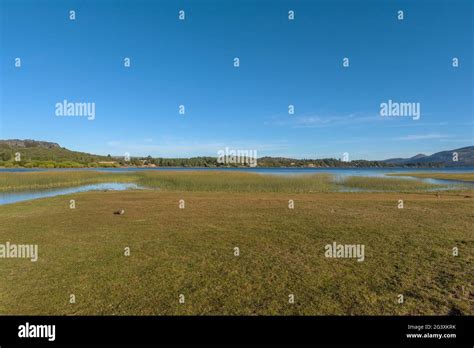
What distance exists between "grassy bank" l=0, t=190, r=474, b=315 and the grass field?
0.11ft

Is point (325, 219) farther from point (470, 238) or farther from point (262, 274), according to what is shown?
point (262, 274)

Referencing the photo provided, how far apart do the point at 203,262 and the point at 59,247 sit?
668cm

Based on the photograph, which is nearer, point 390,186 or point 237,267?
point 237,267

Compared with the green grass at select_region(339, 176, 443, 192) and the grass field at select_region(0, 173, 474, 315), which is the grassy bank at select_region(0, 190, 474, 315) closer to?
the grass field at select_region(0, 173, 474, 315)

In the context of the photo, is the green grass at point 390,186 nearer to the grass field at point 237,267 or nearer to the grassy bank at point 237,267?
the grass field at point 237,267

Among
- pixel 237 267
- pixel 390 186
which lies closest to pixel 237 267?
pixel 237 267

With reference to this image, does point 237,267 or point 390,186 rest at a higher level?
point 390,186

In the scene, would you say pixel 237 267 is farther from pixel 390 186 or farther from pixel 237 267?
pixel 390 186

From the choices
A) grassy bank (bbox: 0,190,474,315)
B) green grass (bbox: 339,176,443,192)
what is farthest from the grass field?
green grass (bbox: 339,176,443,192)

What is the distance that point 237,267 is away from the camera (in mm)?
7742

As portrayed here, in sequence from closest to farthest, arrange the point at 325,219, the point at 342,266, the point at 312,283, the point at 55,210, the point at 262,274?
1. the point at 312,283
2. the point at 262,274
3. the point at 342,266
4. the point at 325,219
5. the point at 55,210

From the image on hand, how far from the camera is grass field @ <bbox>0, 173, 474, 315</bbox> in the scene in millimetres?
5555
